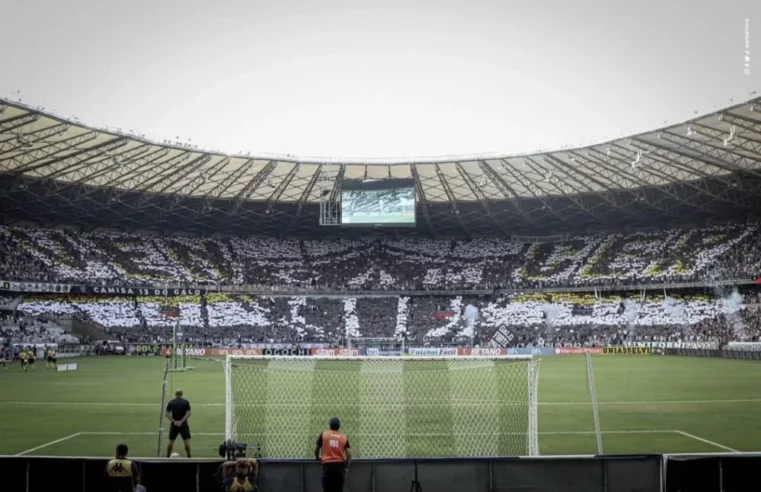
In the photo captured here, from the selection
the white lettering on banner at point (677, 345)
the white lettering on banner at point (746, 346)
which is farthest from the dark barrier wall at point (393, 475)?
the white lettering on banner at point (677, 345)

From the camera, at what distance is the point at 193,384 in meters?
29.0

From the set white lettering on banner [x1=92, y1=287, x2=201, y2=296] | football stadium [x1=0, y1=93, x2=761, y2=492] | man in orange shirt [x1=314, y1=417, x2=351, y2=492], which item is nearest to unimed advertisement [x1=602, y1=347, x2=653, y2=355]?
football stadium [x1=0, y1=93, x2=761, y2=492]

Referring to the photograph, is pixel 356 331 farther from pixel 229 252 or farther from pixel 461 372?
pixel 461 372

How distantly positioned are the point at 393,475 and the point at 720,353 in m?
45.3

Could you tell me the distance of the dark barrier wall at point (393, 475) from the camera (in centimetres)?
971

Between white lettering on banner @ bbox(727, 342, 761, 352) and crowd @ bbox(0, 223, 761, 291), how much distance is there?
297 inches

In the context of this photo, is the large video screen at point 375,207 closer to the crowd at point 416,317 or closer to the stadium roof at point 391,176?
the stadium roof at point 391,176

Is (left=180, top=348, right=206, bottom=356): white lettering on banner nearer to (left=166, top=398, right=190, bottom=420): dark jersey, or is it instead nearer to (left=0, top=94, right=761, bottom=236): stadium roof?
(left=0, top=94, right=761, bottom=236): stadium roof

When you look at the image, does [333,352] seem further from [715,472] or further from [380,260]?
[715,472]

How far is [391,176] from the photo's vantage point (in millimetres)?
53781

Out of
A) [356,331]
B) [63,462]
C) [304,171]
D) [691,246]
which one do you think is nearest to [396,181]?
[304,171]

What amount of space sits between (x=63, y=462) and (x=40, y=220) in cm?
5823

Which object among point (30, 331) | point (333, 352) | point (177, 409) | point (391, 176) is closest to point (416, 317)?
point (333, 352)

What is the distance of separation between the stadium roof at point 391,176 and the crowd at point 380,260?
6.40 feet
